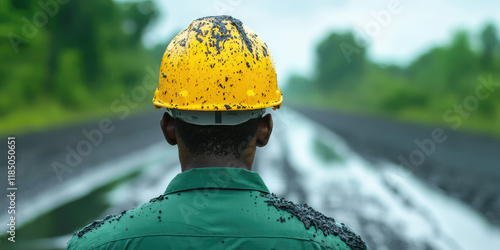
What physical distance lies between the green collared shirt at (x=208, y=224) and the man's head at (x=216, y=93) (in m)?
0.14

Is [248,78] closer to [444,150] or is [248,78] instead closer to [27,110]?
[444,150]

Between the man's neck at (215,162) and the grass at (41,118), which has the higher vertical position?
the grass at (41,118)

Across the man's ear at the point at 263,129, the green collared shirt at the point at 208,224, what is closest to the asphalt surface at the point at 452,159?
the man's ear at the point at 263,129

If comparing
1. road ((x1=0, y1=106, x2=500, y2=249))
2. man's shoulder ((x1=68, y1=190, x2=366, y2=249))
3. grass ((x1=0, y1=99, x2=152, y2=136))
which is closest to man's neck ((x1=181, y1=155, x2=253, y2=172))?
man's shoulder ((x1=68, y1=190, x2=366, y2=249))

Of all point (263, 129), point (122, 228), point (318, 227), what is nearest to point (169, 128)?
point (263, 129)

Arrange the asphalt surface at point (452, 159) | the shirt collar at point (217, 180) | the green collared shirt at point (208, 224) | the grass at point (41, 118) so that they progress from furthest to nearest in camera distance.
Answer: the grass at point (41, 118), the asphalt surface at point (452, 159), the shirt collar at point (217, 180), the green collared shirt at point (208, 224)

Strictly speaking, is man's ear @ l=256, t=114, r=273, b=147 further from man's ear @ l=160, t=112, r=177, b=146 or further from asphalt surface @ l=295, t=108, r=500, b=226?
asphalt surface @ l=295, t=108, r=500, b=226

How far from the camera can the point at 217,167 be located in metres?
1.73

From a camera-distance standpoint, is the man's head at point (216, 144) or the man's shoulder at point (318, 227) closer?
the man's shoulder at point (318, 227)

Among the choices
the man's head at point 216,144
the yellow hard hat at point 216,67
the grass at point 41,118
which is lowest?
the man's head at point 216,144

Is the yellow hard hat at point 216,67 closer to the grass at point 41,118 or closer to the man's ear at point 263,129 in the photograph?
the man's ear at point 263,129

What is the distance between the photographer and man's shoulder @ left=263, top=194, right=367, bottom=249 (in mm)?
1618

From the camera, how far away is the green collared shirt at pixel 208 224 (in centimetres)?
154

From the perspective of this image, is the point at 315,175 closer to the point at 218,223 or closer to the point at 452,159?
the point at 452,159
